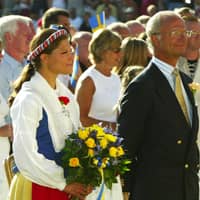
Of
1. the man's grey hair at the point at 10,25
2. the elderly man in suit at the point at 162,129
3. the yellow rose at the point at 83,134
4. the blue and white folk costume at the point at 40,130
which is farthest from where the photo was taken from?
the man's grey hair at the point at 10,25

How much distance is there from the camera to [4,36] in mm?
8148

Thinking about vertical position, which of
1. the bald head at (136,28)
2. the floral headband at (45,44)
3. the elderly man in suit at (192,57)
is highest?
the floral headband at (45,44)

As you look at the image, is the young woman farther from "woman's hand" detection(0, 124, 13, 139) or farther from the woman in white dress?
the woman in white dress

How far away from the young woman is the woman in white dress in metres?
1.89

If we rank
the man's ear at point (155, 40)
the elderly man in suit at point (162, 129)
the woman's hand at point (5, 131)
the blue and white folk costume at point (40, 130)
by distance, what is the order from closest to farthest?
the blue and white folk costume at point (40, 130), the elderly man in suit at point (162, 129), the man's ear at point (155, 40), the woman's hand at point (5, 131)

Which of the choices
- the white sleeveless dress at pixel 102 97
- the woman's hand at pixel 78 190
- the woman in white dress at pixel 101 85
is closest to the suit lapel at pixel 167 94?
the woman's hand at pixel 78 190

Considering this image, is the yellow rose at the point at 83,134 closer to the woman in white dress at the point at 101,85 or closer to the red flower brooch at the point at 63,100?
the red flower brooch at the point at 63,100

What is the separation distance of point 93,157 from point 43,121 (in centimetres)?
39

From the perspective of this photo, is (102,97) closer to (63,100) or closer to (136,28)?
(63,100)

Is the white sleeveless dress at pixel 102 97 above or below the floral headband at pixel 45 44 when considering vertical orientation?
below

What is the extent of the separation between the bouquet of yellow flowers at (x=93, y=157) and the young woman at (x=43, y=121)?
76 millimetres

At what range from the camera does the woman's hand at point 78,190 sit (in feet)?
18.2

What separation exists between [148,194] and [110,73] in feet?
6.99

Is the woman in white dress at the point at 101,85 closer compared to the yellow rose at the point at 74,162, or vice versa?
the yellow rose at the point at 74,162
